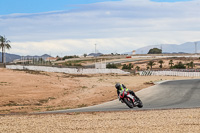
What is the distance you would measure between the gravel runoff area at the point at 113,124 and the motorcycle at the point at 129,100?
10.1 feet

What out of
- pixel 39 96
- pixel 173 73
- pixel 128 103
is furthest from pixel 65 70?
pixel 128 103

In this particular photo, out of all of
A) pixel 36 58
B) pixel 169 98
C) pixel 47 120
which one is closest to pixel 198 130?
pixel 47 120

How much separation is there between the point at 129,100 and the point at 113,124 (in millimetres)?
6787

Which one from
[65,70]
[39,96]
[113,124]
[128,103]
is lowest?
[39,96]

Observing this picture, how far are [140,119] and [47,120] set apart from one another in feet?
13.9

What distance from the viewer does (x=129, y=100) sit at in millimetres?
22156

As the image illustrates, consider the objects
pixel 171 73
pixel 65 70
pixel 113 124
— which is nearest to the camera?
pixel 113 124

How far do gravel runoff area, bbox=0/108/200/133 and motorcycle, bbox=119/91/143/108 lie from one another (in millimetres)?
3083

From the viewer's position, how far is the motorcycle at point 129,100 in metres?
21.6

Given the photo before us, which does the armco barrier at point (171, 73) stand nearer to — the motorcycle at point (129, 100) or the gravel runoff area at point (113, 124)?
the motorcycle at point (129, 100)

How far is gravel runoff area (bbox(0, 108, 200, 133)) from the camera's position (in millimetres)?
14031

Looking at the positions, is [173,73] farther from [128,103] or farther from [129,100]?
[128,103]

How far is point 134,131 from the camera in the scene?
1363cm

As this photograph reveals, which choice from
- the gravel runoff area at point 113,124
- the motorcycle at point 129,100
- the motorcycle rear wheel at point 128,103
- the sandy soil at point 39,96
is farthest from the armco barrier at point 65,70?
the gravel runoff area at point 113,124
